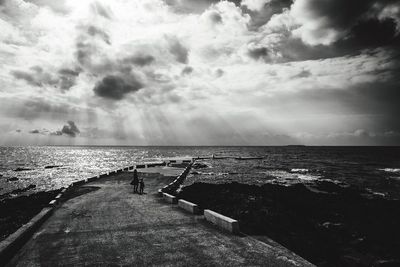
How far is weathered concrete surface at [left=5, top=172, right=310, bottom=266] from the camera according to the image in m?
8.02

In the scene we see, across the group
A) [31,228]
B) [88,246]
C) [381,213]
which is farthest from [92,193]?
[381,213]

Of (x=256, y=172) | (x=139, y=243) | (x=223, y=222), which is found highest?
(x=223, y=222)

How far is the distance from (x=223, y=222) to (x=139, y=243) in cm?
309

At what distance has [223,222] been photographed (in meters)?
10.8

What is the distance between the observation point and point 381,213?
19578mm

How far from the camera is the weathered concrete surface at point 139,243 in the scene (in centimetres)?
802

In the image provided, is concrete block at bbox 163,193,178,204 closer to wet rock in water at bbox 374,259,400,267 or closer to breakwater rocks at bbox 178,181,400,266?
breakwater rocks at bbox 178,181,400,266

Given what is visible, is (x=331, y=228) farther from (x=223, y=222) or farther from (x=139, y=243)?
(x=139, y=243)

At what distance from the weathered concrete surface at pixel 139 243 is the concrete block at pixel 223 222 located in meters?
0.31

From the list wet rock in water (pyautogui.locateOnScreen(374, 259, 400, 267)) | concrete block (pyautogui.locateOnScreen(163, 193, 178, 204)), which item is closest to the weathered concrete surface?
concrete block (pyautogui.locateOnScreen(163, 193, 178, 204))

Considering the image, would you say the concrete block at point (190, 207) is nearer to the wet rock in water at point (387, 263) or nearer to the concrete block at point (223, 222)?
the concrete block at point (223, 222)

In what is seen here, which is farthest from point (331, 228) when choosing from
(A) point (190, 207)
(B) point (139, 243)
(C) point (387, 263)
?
(B) point (139, 243)

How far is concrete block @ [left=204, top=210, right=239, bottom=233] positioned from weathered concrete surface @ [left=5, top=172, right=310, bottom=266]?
0.31m

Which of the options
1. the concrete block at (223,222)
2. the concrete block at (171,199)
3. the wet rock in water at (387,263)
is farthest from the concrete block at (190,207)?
the wet rock in water at (387,263)
